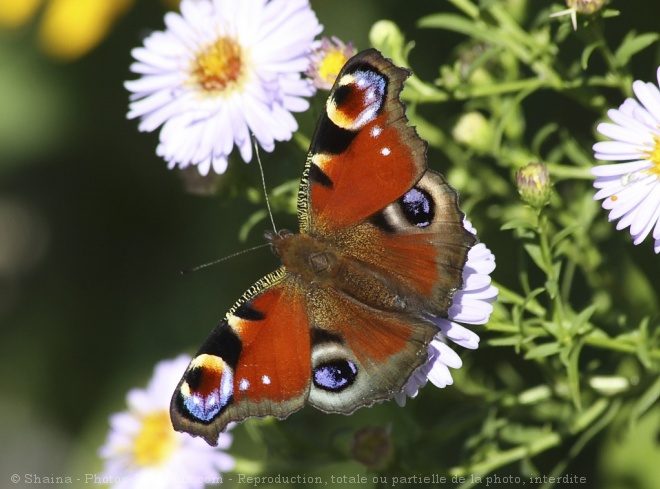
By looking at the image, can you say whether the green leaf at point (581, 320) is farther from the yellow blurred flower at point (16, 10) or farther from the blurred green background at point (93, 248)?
the yellow blurred flower at point (16, 10)

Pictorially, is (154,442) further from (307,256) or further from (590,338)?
(590,338)

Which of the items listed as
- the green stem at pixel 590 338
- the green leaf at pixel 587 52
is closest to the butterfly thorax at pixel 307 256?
the green stem at pixel 590 338

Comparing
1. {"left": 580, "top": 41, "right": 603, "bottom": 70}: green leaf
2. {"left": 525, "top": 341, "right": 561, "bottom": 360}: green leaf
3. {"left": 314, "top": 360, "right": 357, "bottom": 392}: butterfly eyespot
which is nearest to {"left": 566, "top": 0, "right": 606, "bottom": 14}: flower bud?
{"left": 580, "top": 41, "right": 603, "bottom": 70}: green leaf

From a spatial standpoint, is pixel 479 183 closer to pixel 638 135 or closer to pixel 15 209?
pixel 638 135

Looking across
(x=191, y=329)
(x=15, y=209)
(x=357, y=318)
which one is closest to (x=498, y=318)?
(x=357, y=318)

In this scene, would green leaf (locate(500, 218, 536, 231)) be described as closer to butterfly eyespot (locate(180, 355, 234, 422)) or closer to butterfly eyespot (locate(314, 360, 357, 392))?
butterfly eyespot (locate(314, 360, 357, 392))

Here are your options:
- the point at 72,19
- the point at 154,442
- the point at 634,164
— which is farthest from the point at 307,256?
the point at 72,19
